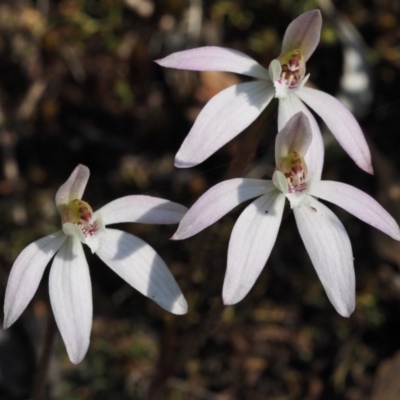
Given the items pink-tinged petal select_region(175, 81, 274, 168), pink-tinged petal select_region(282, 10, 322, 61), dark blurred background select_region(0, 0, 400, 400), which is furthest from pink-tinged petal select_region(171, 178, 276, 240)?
dark blurred background select_region(0, 0, 400, 400)

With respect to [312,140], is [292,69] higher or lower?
higher

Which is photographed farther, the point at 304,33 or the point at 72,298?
the point at 304,33

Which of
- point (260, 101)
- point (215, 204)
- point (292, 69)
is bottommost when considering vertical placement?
point (215, 204)

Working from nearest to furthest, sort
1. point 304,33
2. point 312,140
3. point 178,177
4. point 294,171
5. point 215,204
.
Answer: point 215,204 → point 294,171 → point 312,140 → point 304,33 → point 178,177

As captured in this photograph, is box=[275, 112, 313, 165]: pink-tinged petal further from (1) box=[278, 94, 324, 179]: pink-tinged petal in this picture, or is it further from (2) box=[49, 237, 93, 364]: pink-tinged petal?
(2) box=[49, 237, 93, 364]: pink-tinged petal

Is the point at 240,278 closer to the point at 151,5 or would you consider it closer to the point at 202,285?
the point at 202,285

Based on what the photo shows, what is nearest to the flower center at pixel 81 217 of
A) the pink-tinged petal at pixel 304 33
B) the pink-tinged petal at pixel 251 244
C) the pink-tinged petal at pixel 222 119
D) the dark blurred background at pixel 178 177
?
the pink-tinged petal at pixel 222 119

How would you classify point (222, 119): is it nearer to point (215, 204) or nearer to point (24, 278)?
point (215, 204)

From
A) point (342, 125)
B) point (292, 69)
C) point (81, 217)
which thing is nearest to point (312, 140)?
point (342, 125)
